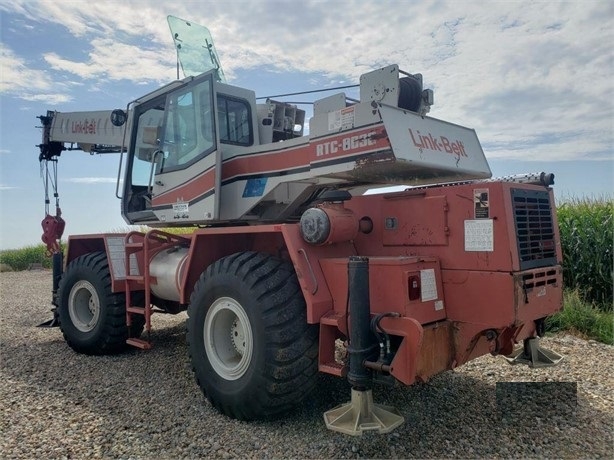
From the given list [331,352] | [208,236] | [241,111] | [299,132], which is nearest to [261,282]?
[331,352]

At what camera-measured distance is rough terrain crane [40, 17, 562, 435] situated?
3320 mm

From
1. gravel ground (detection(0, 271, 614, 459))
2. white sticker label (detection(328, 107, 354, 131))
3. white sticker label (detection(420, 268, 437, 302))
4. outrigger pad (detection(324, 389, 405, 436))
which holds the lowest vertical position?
gravel ground (detection(0, 271, 614, 459))

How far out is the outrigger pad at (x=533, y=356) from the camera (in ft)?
13.2

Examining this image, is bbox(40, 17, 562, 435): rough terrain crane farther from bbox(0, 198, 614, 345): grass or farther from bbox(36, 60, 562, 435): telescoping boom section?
bbox(0, 198, 614, 345): grass

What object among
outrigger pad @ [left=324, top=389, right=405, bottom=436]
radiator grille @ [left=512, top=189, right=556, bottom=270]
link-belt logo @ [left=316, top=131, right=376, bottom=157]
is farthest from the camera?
link-belt logo @ [left=316, top=131, right=376, bottom=157]

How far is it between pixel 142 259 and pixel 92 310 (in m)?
1.15

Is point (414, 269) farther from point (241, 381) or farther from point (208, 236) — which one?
point (208, 236)

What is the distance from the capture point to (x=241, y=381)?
3.76 m

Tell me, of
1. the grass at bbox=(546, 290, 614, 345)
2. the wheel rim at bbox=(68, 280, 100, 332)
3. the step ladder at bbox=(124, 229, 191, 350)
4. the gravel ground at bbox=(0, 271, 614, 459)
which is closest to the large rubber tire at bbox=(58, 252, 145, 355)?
the wheel rim at bbox=(68, 280, 100, 332)

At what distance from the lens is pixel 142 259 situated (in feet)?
18.8

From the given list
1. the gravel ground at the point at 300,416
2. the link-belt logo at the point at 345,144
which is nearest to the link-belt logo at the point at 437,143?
the link-belt logo at the point at 345,144

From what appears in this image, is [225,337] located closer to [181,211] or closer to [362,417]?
[362,417]

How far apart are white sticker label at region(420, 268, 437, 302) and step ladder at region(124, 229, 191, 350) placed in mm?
2779

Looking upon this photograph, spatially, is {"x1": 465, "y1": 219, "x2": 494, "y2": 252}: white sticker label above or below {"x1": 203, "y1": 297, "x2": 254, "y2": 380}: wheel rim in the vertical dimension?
above
